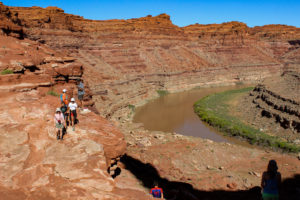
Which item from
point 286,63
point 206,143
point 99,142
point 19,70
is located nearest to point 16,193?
point 99,142

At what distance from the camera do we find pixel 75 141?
8.02 m

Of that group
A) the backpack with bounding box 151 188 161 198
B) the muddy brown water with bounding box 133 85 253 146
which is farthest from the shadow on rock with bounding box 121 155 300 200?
the muddy brown water with bounding box 133 85 253 146

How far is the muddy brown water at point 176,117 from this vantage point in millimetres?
26484

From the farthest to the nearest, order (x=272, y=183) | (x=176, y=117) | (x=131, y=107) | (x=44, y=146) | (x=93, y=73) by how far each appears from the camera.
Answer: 1. (x=93, y=73)
2. (x=131, y=107)
3. (x=176, y=117)
4. (x=44, y=146)
5. (x=272, y=183)

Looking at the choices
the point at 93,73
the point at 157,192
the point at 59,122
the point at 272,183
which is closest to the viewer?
the point at 272,183

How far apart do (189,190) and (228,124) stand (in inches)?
635

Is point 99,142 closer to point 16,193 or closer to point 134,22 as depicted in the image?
point 16,193

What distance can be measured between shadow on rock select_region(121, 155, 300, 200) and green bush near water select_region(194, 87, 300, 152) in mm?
6939

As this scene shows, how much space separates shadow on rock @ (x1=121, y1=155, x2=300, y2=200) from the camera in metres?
10.9

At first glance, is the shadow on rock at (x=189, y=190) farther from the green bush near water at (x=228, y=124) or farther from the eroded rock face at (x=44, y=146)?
the green bush near water at (x=228, y=124)

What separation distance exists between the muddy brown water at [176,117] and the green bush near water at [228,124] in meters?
0.78

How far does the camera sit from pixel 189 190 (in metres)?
11.8

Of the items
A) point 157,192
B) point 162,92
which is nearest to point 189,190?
point 157,192

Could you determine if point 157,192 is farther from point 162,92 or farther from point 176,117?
point 162,92
